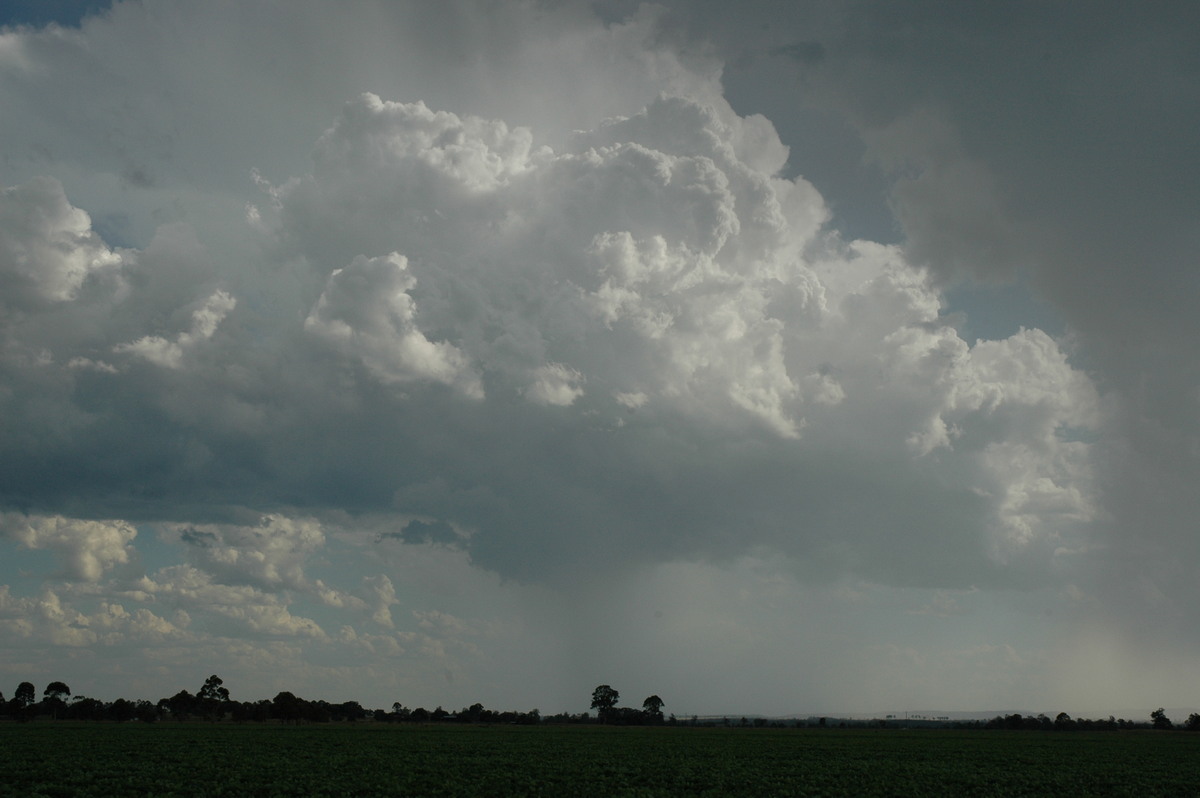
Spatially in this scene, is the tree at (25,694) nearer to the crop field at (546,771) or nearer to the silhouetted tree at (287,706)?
the silhouetted tree at (287,706)

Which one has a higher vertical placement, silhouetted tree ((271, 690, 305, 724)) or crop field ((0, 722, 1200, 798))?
crop field ((0, 722, 1200, 798))

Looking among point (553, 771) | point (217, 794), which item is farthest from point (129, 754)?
point (553, 771)

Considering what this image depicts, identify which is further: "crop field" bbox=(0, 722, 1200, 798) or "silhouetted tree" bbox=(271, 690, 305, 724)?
"silhouetted tree" bbox=(271, 690, 305, 724)

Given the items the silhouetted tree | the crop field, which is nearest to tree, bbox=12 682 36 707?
the silhouetted tree

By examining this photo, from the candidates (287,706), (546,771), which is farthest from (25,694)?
(546,771)

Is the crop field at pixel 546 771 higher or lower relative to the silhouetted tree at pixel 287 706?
higher

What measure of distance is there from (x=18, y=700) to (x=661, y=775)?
202075 mm

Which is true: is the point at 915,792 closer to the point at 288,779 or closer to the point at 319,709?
the point at 288,779

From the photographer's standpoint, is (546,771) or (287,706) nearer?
(546,771)

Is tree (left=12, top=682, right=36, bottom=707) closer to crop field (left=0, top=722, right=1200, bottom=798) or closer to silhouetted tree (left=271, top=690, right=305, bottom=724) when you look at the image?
silhouetted tree (left=271, top=690, right=305, bottom=724)

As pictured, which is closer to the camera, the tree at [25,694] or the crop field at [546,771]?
the crop field at [546,771]

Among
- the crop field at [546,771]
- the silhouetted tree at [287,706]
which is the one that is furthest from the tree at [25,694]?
the crop field at [546,771]

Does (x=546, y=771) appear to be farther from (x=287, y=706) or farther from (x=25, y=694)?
(x=25, y=694)

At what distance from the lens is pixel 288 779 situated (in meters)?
44.7
